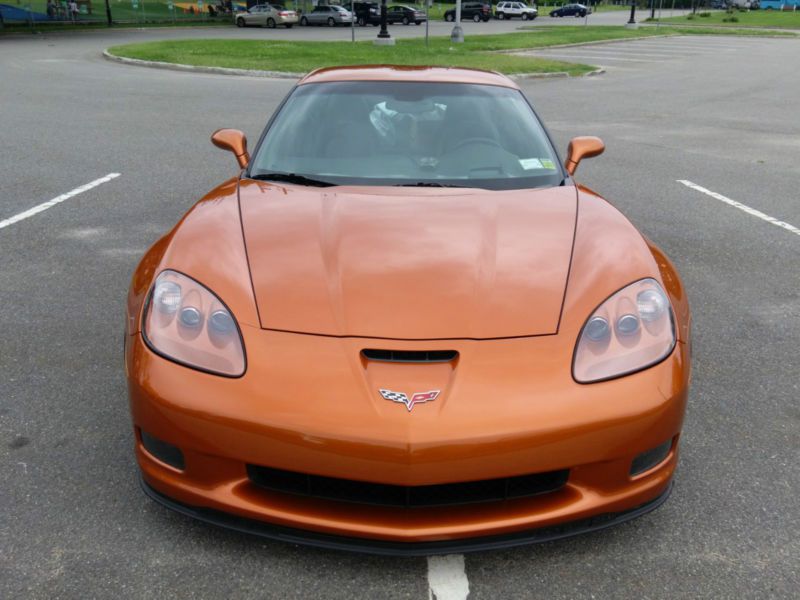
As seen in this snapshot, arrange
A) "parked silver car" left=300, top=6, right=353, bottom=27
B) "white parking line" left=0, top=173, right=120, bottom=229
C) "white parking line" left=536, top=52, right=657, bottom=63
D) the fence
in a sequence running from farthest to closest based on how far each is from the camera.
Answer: "parked silver car" left=300, top=6, right=353, bottom=27 < the fence < "white parking line" left=536, top=52, right=657, bottom=63 < "white parking line" left=0, top=173, right=120, bottom=229

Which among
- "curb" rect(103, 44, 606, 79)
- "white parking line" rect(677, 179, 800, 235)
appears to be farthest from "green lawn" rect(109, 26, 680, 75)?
"white parking line" rect(677, 179, 800, 235)

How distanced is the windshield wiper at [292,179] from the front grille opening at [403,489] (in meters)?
1.50

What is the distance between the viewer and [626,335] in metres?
2.31

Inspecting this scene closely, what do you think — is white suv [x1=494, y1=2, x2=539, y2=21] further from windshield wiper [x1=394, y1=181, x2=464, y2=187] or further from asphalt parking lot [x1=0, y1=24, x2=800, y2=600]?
windshield wiper [x1=394, y1=181, x2=464, y2=187]

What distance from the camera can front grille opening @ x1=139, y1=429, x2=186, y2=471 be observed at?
7.18 ft

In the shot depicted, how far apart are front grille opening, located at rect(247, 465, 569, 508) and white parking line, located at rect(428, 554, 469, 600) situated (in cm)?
27

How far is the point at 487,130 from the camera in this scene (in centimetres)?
371

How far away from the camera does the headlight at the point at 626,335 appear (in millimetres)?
2201

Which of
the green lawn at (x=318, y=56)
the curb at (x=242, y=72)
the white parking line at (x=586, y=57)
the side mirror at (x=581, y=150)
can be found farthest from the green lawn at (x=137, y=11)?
the side mirror at (x=581, y=150)

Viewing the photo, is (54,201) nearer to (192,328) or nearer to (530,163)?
(530,163)

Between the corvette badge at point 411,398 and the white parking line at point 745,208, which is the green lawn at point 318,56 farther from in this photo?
the corvette badge at point 411,398

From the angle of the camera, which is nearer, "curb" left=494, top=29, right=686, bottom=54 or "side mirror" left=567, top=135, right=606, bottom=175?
"side mirror" left=567, top=135, right=606, bottom=175

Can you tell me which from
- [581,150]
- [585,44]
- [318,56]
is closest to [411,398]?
[581,150]

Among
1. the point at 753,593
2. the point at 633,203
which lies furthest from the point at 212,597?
the point at 633,203
